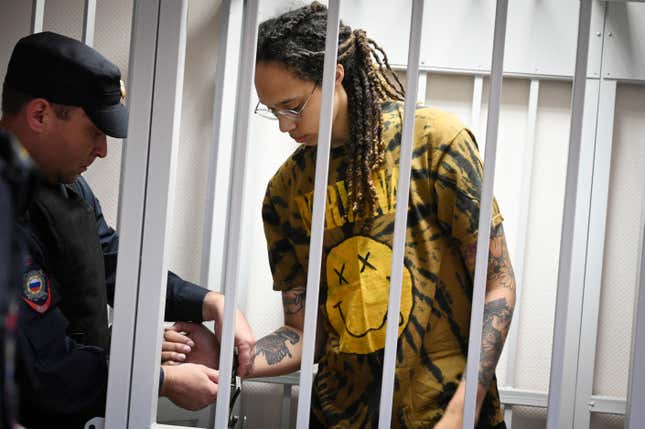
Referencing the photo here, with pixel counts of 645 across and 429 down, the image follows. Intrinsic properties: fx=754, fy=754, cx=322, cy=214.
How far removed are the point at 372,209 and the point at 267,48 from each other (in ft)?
1.22

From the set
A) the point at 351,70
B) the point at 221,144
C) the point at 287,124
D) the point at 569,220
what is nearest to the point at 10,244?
the point at 569,220

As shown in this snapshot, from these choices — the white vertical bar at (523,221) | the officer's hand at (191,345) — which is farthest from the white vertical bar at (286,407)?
the officer's hand at (191,345)

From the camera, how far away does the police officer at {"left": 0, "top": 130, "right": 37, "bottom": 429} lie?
0.38 meters

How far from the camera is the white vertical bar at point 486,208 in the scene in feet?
3.14

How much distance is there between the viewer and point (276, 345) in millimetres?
1610

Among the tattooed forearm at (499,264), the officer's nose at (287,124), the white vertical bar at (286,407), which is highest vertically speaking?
the officer's nose at (287,124)

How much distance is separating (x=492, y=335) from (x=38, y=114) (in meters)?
0.88

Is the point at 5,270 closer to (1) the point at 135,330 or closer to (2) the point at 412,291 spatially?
(1) the point at 135,330

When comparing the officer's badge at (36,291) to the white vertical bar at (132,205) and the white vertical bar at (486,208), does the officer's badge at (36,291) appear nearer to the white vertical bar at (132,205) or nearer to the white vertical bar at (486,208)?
the white vertical bar at (132,205)

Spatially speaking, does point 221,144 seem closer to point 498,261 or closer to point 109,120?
point 109,120

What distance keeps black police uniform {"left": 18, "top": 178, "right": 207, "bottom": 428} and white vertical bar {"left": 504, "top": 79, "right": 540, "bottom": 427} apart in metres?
0.91

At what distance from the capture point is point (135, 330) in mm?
1028

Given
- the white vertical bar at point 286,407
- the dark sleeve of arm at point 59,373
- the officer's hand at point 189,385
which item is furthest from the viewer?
the white vertical bar at point 286,407

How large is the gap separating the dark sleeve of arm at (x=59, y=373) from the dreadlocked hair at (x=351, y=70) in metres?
0.58
